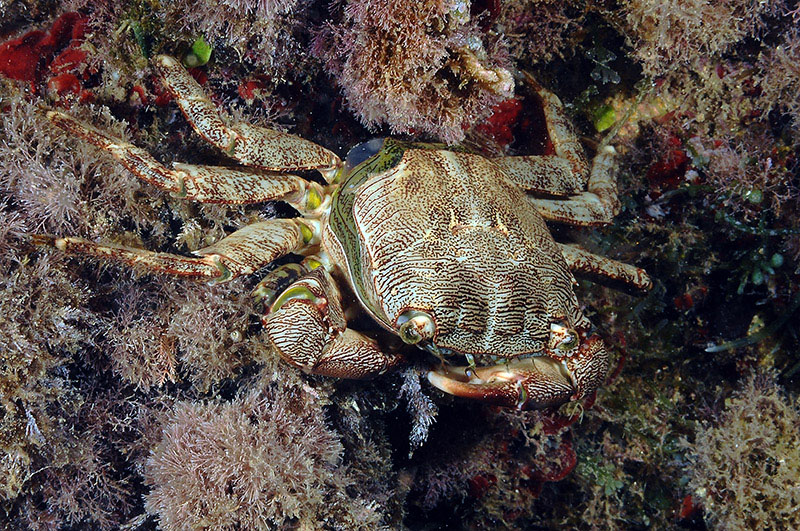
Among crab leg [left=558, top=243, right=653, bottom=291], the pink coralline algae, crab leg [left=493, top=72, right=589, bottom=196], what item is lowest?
crab leg [left=558, top=243, right=653, bottom=291]

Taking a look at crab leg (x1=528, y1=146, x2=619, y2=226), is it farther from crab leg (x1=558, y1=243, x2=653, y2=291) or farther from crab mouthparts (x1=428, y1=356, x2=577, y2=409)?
crab mouthparts (x1=428, y1=356, x2=577, y2=409)

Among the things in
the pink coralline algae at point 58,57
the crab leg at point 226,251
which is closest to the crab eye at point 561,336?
the crab leg at point 226,251

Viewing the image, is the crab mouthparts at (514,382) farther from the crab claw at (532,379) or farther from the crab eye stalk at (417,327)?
the crab eye stalk at (417,327)

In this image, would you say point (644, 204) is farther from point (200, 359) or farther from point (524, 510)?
point (200, 359)

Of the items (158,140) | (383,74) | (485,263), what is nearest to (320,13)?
(383,74)

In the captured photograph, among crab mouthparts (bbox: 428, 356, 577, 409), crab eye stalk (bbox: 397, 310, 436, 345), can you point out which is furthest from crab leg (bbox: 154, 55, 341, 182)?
crab mouthparts (bbox: 428, 356, 577, 409)

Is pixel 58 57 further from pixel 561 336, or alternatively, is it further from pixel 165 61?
pixel 561 336
